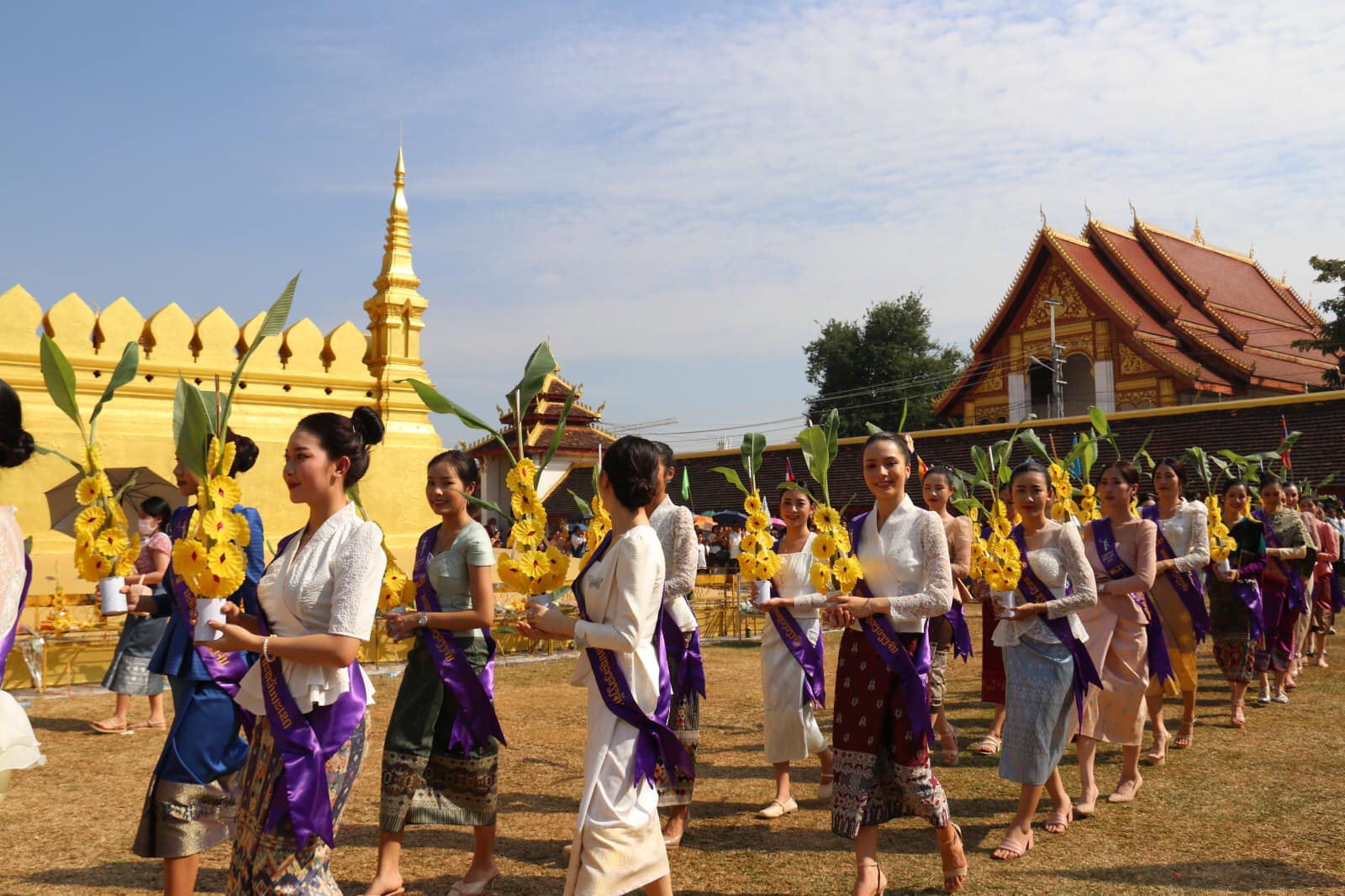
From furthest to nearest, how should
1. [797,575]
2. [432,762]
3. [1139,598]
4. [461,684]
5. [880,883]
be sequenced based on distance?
[1139,598]
[797,575]
[432,762]
[461,684]
[880,883]

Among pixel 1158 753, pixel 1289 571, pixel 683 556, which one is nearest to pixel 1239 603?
pixel 1289 571

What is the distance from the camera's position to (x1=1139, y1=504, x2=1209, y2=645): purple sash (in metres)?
6.68

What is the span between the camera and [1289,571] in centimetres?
869

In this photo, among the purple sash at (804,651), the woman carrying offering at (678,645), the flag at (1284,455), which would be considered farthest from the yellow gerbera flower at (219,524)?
the flag at (1284,455)

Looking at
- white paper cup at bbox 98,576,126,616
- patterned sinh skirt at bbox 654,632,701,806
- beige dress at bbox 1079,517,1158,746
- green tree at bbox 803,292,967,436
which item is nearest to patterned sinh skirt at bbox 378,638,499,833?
patterned sinh skirt at bbox 654,632,701,806

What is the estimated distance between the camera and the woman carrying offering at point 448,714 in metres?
4.05

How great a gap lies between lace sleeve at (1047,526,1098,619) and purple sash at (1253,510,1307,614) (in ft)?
14.6

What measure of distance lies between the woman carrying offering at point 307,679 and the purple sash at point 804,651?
2.75 metres

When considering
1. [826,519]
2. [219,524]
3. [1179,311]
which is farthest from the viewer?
[1179,311]

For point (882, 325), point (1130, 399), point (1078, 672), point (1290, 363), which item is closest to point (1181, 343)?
point (1130, 399)

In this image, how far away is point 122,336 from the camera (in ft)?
35.7

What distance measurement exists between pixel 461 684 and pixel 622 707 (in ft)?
3.63

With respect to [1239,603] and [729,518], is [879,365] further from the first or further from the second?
[1239,603]

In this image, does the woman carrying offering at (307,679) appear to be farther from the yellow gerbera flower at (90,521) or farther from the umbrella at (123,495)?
the umbrella at (123,495)
